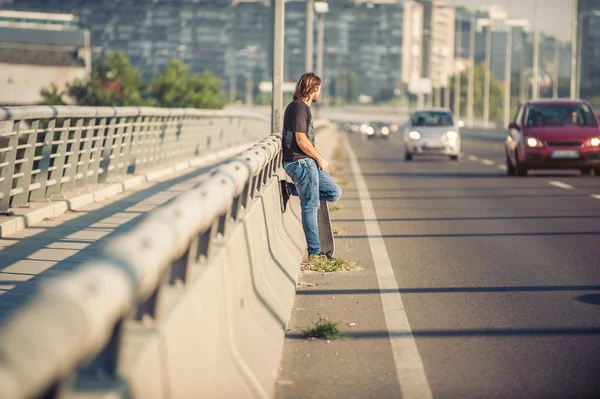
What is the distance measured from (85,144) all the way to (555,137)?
11765mm

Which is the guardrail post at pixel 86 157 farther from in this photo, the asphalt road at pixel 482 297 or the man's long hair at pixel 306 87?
the man's long hair at pixel 306 87

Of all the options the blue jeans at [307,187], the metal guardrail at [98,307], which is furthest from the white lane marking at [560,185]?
the metal guardrail at [98,307]

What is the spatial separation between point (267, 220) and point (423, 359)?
8.65ft

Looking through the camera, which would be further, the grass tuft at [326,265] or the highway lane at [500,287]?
the grass tuft at [326,265]

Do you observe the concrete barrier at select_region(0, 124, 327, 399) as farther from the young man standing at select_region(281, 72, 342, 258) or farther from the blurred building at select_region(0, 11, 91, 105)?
the blurred building at select_region(0, 11, 91, 105)

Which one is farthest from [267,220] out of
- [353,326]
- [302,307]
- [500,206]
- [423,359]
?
[500,206]

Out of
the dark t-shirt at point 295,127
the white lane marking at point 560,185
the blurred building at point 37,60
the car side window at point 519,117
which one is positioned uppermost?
the blurred building at point 37,60

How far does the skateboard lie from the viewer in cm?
1107

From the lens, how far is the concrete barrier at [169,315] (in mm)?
2730

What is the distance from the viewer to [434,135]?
36500mm

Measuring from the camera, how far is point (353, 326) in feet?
26.1

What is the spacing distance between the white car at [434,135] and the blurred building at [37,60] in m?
68.9

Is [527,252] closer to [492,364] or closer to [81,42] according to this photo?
[492,364]

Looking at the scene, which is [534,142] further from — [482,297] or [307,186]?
[482,297]
